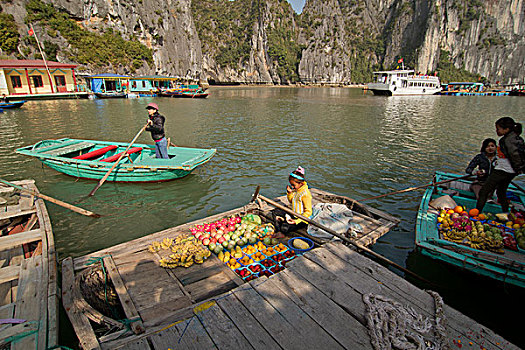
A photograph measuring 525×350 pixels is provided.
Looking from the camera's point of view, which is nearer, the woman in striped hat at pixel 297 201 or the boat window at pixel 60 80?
the woman in striped hat at pixel 297 201

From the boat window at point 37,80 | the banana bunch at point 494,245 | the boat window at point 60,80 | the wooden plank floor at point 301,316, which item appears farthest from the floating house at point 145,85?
the banana bunch at point 494,245

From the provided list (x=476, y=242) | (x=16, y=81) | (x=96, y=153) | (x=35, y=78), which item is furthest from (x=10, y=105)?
(x=476, y=242)

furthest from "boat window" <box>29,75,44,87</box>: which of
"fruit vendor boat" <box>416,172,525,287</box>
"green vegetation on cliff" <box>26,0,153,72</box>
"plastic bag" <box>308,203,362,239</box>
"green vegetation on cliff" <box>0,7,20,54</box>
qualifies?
"fruit vendor boat" <box>416,172,525,287</box>

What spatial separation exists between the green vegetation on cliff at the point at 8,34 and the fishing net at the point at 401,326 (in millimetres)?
62081

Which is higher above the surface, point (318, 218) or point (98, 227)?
point (318, 218)

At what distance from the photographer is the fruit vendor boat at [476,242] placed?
4.40 metres

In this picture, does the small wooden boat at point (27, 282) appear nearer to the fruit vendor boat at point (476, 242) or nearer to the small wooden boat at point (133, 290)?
the small wooden boat at point (133, 290)

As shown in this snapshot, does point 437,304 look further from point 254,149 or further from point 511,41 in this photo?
point 511,41

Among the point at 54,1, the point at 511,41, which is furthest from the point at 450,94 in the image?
the point at 54,1

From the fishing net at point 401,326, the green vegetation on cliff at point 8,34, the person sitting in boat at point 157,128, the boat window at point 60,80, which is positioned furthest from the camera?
the green vegetation on cliff at point 8,34

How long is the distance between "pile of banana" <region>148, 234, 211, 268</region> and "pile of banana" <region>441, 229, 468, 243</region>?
187 inches

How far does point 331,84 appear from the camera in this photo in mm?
126375

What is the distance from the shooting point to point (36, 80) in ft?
125

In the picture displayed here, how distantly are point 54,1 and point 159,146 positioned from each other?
60735 mm
